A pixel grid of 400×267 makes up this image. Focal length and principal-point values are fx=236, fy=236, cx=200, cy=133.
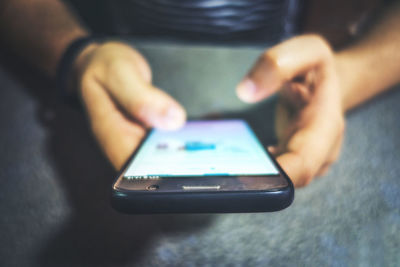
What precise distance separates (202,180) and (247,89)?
171 millimetres

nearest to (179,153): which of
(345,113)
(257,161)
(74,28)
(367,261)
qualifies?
(257,161)

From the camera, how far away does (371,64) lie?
1.68ft

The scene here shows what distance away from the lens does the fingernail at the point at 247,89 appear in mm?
335

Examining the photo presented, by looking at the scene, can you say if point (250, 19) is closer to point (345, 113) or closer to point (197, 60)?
point (197, 60)

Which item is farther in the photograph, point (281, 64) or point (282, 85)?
point (282, 85)

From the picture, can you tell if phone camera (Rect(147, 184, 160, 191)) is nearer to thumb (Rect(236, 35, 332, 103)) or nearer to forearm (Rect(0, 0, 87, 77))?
thumb (Rect(236, 35, 332, 103))

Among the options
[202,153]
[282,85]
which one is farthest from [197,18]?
[202,153]

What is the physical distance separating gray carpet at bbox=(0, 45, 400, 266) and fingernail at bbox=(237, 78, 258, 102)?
0.10 m

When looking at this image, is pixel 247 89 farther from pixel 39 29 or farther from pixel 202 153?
pixel 39 29

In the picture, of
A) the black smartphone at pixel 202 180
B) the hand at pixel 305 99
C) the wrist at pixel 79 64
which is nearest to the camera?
the black smartphone at pixel 202 180

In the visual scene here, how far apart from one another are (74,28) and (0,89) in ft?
0.72

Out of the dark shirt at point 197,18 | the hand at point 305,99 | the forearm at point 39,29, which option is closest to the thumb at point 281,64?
the hand at point 305,99

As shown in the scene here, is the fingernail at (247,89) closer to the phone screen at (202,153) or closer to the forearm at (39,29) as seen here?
the phone screen at (202,153)

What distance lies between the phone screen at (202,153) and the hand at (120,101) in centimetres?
3
